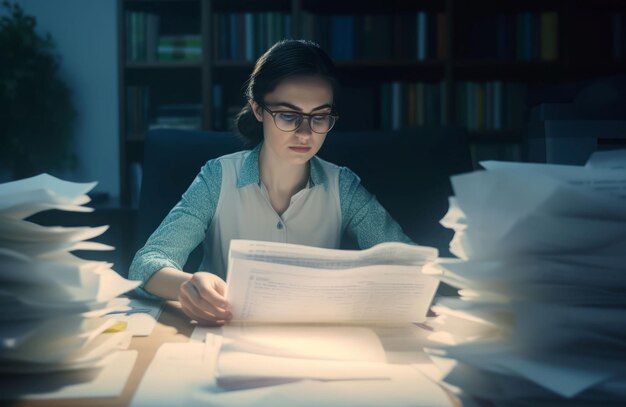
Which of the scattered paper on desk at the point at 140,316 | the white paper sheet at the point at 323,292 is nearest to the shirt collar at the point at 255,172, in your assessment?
the scattered paper on desk at the point at 140,316

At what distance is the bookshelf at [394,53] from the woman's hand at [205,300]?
196cm

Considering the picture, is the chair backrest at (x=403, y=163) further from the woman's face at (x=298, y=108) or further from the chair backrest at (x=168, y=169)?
the woman's face at (x=298, y=108)

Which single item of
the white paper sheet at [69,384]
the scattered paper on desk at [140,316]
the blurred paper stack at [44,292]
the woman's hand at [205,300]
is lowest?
the scattered paper on desk at [140,316]

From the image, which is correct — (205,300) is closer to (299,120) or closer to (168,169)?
(299,120)

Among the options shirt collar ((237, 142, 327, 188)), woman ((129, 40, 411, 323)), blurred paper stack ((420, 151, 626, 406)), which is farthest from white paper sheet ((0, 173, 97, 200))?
shirt collar ((237, 142, 327, 188))

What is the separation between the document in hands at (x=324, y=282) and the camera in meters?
0.72

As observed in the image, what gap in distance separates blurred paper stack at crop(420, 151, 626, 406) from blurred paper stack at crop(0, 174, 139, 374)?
331mm

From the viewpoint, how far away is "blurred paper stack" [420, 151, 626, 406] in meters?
0.54

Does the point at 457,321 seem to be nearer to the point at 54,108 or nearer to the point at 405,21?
the point at 405,21

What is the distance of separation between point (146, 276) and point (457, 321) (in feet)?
1.88

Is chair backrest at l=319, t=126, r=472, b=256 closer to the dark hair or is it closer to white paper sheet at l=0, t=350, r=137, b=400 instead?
the dark hair

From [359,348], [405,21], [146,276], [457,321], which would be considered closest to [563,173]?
[457,321]

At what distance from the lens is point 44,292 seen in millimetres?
610

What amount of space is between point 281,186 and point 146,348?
2.78 ft
